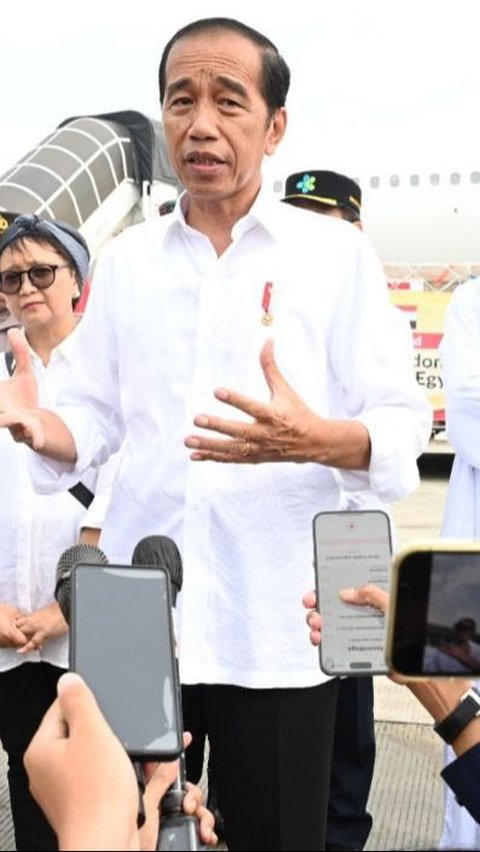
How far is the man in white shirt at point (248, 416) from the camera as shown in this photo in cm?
183

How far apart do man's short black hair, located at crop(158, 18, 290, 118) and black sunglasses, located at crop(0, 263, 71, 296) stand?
2.56 ft

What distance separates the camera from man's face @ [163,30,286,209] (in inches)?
71.2

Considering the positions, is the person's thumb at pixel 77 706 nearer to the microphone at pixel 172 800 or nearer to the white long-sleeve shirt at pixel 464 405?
the microphone at pixel 172 800

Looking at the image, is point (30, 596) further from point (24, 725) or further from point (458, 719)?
point (458, 719)

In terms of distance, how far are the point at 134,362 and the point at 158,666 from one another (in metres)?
0.90

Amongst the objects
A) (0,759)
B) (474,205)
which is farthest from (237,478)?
(474,205)

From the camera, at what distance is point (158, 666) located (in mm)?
1093

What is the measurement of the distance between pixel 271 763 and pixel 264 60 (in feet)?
3.94

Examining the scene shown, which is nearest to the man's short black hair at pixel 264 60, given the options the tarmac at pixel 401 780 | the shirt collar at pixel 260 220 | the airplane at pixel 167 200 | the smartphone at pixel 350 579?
the shirt collar at pixel 260 220

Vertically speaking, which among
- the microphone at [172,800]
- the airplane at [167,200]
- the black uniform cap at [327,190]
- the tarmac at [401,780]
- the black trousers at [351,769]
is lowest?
the tarmac at [401,780]

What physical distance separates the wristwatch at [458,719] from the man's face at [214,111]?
0.94 metres

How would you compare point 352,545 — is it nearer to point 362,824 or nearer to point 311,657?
point 311,657

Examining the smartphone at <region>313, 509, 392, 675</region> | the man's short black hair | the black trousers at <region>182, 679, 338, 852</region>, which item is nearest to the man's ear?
the man's short black hair

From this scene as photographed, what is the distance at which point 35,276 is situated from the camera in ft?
8.63
